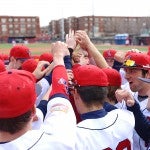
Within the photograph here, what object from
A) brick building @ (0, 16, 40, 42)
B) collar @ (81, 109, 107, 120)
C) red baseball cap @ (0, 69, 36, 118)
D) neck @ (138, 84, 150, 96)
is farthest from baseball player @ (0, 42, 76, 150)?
brick building @ (0, 16, 40, 42)

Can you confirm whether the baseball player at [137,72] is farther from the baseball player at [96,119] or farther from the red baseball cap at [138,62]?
the baseball player at [96,119]

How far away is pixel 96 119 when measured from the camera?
2477 millimetres

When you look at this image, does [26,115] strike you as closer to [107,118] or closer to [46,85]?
[107,118]

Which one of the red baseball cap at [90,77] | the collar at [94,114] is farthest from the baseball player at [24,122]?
the red baseball cap at [90,77]

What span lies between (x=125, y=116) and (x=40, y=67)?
1.61m

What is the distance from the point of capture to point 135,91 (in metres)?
3.71

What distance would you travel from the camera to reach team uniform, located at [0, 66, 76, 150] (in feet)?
6.59

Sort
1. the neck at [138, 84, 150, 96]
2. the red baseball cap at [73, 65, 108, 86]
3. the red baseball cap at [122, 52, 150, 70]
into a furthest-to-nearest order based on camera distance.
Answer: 1. the red baseball cap at [122, 52, 150, 70]
2. the neck at [138, 84, 150, 96]
3. the red baseball cap at [73, 65, 108, 86]

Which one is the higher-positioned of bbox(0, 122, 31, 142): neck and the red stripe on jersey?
the red stripe on jersey

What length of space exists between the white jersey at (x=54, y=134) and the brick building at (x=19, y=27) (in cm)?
8030

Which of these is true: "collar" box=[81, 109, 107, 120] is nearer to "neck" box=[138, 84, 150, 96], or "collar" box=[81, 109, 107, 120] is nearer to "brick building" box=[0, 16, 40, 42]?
"neck" box=[138, 84, 150, 96]

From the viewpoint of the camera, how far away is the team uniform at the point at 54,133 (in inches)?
79.1

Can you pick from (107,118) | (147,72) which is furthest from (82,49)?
(107,118)

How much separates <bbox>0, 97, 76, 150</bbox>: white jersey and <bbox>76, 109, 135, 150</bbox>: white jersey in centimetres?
17
